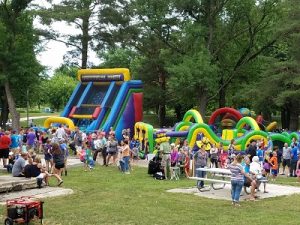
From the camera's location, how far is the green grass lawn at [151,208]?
11.1 m

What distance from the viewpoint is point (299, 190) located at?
15.4 meters

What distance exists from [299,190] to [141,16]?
2728 centimetres

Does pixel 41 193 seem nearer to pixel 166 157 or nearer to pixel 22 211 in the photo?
pixel 22 211

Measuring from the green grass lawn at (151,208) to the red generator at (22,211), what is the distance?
1.54 ft

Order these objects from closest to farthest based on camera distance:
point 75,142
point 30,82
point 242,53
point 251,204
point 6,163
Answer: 1. point 251,204
2. point 6,163
3. point 75,142
4. point 30,82
5. point 242,53

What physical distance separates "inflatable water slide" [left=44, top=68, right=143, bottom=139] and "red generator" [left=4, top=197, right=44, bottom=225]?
1870cm

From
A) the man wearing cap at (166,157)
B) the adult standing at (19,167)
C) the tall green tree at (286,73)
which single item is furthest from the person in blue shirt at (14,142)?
the tall green tree at (286,73)

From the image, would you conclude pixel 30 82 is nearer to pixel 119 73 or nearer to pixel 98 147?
pixel 119 73

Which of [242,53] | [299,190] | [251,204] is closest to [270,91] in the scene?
[242,53]

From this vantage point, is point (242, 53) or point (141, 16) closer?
point (141, 16)

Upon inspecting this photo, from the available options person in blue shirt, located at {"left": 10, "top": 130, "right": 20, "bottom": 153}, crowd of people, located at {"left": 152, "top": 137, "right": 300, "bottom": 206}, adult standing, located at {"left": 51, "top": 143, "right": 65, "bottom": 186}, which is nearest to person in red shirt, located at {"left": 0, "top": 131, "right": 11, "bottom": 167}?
person in blue shirt, located at {"left": 10, "top": 130, "right": 20, "bottom": 153}

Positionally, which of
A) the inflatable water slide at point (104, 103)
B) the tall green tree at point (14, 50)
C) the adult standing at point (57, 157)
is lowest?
the adult standing at point (57, 157)

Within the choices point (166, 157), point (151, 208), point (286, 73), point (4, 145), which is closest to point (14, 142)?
point (4, 145)

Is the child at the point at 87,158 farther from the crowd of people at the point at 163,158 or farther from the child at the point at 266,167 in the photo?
the child at the point at 266,167
